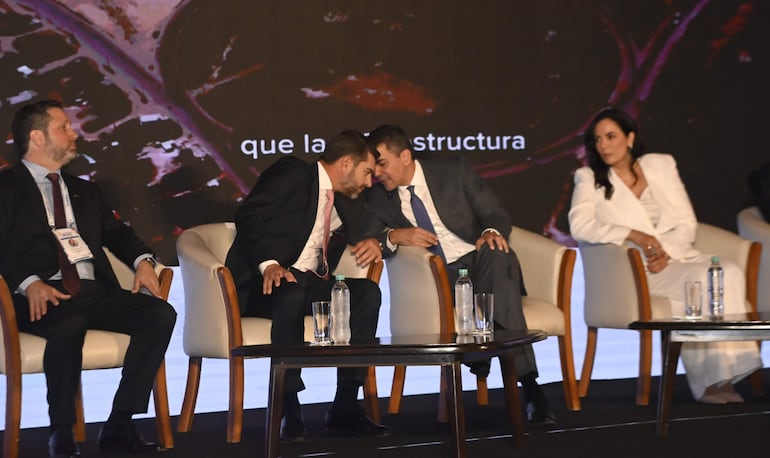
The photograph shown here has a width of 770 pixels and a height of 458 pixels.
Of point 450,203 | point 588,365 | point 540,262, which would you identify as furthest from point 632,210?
point 450,203

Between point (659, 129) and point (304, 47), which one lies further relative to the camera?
point (659, 129)

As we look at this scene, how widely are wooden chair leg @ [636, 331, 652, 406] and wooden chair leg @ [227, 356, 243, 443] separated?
1.79 m

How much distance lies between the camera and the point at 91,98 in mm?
5379

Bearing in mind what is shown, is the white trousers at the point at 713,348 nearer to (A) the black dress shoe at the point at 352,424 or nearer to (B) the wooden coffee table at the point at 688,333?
(B) the wooden coffee table at the point at 688,333

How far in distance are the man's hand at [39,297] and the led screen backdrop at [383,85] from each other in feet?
4.30

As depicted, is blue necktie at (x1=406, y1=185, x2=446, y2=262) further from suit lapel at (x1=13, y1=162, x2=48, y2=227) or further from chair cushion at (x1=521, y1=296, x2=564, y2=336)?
suit lapel at (x1=13, y1=162, x2=48, y2=227)

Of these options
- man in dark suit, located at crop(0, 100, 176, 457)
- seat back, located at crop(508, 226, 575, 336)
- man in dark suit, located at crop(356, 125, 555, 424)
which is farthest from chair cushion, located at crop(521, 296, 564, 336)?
man in dark suit, located at crop(0, 100, 176, 457)

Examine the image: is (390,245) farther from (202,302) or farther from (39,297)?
(39,297)

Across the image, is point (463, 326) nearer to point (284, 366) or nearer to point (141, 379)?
point (284, 366)

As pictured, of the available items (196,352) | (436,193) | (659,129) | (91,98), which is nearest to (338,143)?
(436,193)

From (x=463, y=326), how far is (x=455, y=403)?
1.74 feet

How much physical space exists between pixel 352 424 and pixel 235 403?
45 cm

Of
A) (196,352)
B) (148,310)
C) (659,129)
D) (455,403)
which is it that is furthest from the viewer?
(659,129)

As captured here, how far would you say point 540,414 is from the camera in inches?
180
